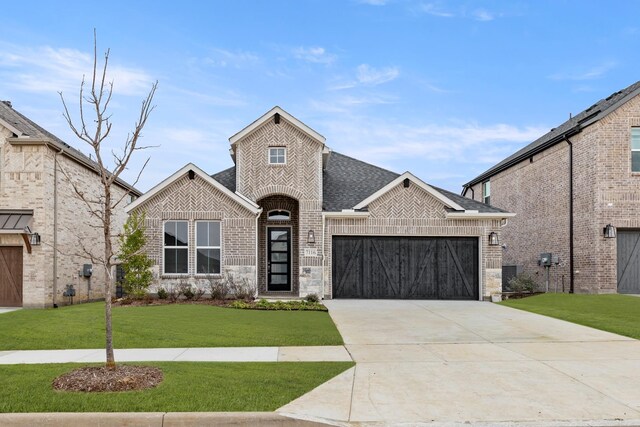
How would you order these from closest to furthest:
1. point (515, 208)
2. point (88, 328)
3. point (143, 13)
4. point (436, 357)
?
point (436, 357), point (88, 328), point (143, 13), point (515, 208)

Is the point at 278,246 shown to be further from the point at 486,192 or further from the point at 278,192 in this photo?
the point at 486,192

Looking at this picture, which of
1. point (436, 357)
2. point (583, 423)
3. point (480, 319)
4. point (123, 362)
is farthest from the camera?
point (480, 319)

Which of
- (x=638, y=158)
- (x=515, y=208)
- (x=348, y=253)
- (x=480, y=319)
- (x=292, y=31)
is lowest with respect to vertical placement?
(x=480, y=319)

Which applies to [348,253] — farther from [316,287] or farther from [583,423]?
[583,423]

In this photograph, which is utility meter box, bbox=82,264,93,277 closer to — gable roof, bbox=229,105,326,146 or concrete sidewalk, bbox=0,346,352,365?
gable roof, bbox=229,105,326,146

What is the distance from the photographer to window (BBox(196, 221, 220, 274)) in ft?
57.1

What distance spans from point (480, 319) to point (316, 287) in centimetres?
655

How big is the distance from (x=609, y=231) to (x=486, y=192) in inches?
465

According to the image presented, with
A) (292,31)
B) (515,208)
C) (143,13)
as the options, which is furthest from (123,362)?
(515,208)

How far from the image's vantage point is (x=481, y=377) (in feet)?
22.9

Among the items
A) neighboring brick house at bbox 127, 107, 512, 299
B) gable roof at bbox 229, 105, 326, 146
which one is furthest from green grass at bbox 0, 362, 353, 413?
gable roof at bbox 229, 105, 326, 146

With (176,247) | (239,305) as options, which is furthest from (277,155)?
(239,305)

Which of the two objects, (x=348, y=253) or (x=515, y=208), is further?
(x=515, y=208)

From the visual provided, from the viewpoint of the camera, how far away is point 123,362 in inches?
301
